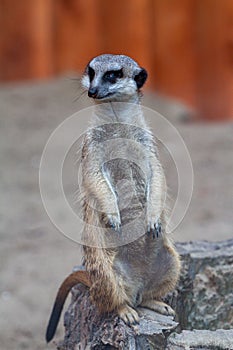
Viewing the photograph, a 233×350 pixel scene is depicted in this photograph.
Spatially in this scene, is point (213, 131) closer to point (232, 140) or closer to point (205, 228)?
point (232, 140)

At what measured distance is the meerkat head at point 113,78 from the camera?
2348 mm

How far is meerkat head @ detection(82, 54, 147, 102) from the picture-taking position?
235 cm

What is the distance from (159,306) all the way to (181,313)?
0.94ft

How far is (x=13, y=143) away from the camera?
5.61m

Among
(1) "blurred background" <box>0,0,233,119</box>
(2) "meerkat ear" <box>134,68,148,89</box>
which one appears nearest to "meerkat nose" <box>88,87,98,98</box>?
(2) "meerkat ear" <box>134,68,148,89</box>

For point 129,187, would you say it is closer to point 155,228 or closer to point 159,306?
point 155,228

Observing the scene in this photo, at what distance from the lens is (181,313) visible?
8.80ft

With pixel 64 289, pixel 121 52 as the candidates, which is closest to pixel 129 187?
pixel 64 289

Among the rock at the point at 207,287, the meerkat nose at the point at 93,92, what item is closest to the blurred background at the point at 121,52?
the rock at the point at 207,287

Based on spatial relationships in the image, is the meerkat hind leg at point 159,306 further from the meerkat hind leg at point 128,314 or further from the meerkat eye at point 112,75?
the meerkat eye at point 112,75

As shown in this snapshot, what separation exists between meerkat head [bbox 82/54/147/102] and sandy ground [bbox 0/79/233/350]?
1123mm

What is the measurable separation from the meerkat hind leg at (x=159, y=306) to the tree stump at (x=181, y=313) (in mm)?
28

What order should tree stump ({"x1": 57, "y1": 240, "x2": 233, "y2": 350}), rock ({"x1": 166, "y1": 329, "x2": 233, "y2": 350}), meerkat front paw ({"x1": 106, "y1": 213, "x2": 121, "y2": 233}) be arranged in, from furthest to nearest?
1. meerkat front paw ({"x1": 106, "y1": 213, "x2": 121, "y2": 233})
2. tree stump ({"x1": 57, "y1": 240, "x2": 233, "y2": 350})
3. rock ({"x1": 166, "y1": 329, "x2": 233, "y2": 350})

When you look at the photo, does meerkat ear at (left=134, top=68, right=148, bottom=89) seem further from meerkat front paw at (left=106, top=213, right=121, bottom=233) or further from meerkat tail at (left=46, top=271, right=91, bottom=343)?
meerkat tail at (left=46, top=271, right=91, bottom=343)
